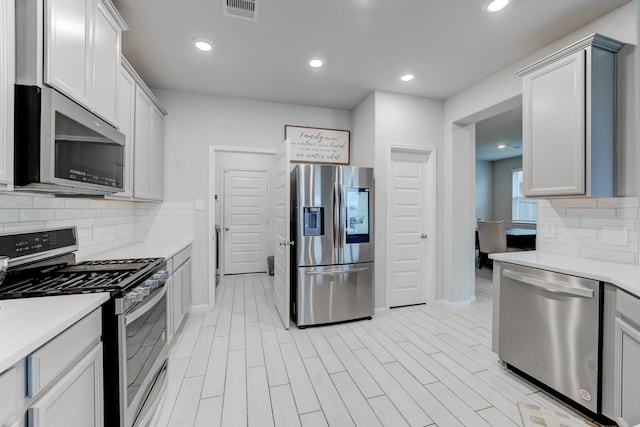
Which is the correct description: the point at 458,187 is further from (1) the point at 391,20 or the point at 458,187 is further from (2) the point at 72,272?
(2) the point at 72,272

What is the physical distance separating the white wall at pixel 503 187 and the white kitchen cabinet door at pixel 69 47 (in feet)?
28.8

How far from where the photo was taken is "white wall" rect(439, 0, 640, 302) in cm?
192

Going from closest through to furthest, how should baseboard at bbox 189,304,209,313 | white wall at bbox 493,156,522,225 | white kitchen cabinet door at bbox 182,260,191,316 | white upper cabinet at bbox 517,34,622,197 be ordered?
white upper cabinet at bbox 517,34,622,197 → white kitchen cabinet door at bbox 182,260,191,316 → baseboard at bbox 189,304,209,313 → white wall at bbox 493,156,522,225

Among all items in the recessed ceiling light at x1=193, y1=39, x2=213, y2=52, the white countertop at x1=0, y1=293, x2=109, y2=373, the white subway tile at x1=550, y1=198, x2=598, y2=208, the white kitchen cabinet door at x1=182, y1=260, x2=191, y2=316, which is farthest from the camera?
the white kitchen cabinet door at x1=182, y1=260, x2=191, y2=316

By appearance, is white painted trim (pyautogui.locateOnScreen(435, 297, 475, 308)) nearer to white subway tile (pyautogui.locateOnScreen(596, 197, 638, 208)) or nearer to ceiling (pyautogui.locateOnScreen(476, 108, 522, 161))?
white subway tile (pyautogui.locateOnScreen(596, 197, 638, 208))

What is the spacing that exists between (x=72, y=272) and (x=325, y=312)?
7.26 feet

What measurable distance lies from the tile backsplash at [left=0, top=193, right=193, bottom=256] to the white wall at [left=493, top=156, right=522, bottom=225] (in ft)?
26.3

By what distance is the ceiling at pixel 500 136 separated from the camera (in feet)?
14.9

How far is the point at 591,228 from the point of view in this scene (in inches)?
84.7

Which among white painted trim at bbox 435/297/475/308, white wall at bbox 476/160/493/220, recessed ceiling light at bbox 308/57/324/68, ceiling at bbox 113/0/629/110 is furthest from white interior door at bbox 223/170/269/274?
white wall at bbox 476/160/493/220

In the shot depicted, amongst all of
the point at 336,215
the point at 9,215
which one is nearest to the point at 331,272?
the point at 336,215

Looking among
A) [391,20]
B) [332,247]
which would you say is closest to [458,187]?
[332,247]

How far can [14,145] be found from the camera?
1132 mm

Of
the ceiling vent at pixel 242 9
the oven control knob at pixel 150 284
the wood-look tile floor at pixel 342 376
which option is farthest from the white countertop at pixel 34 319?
the ceiling vent at pixel 242 9
